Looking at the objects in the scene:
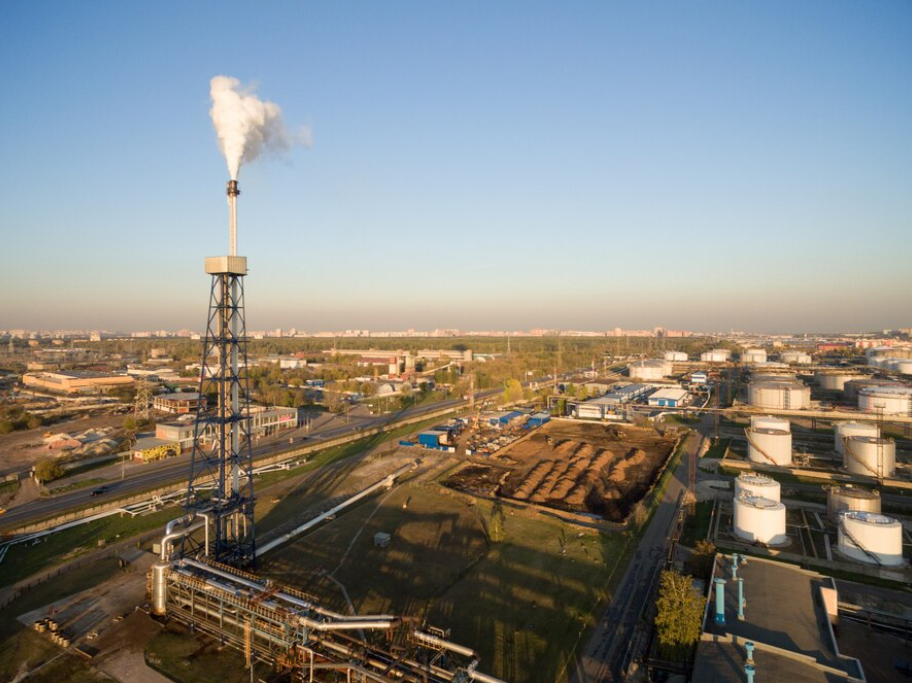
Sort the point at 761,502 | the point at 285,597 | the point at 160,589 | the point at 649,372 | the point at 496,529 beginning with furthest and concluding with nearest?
the point at 649,372 < the point at 496,529 < the point at 761,502 < the point at 160,589 < the point at 285,597

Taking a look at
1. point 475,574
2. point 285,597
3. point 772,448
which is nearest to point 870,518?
point 772,448

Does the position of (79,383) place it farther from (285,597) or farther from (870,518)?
(870,518)

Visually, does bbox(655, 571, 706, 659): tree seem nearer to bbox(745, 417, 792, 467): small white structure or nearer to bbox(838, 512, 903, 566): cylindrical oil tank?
bbox(838, 512, 903, 566): cylindrical oil tank

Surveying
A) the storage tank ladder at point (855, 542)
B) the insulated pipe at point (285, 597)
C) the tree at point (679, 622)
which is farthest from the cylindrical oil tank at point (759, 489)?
the insulated pipe at point (285, 597)

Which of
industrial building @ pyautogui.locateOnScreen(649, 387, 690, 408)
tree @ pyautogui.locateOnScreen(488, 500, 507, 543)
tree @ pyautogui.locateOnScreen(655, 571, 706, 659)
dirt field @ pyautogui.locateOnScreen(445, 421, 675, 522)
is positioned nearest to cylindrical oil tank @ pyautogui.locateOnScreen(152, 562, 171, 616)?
tree @ pyautogui.locateOnScreen(488, 500, 507, 543)

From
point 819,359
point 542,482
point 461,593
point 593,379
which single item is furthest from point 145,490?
point 819,359

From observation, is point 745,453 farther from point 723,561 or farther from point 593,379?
point 593,379
